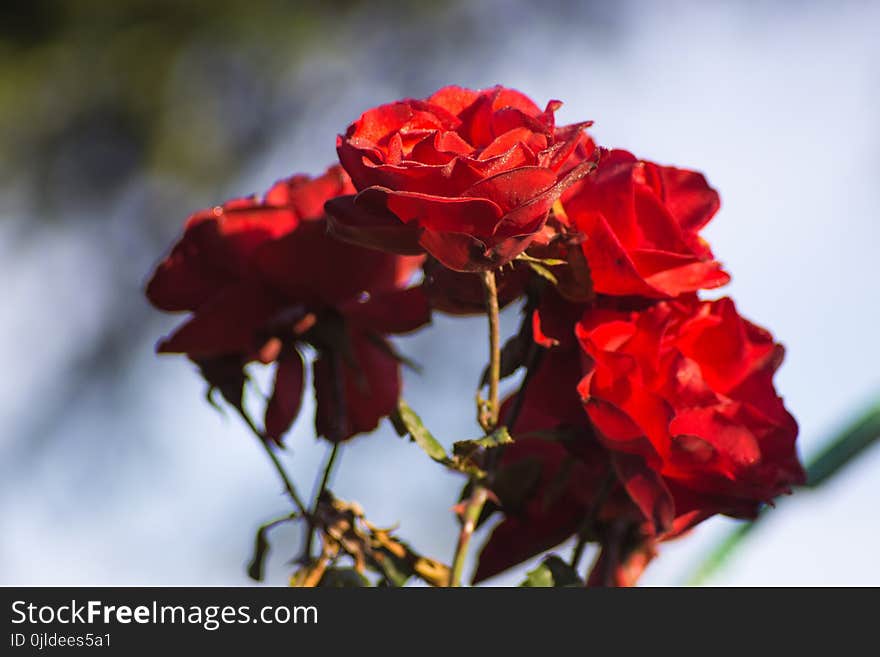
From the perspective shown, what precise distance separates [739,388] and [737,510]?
41 mm

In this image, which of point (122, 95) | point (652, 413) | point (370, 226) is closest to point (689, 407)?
point (652, 413)

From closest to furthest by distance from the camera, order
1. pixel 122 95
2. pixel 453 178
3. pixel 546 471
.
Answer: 1. pixel 453 178
2. pixel 546 471
3. pixel 122 95

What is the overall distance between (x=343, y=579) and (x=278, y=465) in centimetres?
5

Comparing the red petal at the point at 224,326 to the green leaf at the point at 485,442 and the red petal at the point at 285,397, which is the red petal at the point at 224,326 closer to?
the red petal at the point at 285,397

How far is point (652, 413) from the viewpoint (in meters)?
0.36

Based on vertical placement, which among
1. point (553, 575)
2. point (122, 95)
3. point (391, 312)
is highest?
point (122, 95)

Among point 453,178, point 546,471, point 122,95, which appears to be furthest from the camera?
point 122,95

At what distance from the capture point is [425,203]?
32cm

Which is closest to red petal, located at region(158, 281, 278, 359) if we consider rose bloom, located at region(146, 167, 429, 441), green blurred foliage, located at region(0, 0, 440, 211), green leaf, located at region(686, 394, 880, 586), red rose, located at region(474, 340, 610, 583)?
rose bloom, located at region(146, 167, 429, 441)

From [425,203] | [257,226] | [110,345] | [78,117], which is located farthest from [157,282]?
[78,117]

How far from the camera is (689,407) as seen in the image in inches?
14.5

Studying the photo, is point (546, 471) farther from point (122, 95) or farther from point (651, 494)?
point (122, 95)

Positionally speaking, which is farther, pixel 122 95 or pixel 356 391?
pixel 122 95

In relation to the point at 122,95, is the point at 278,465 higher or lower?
lower
